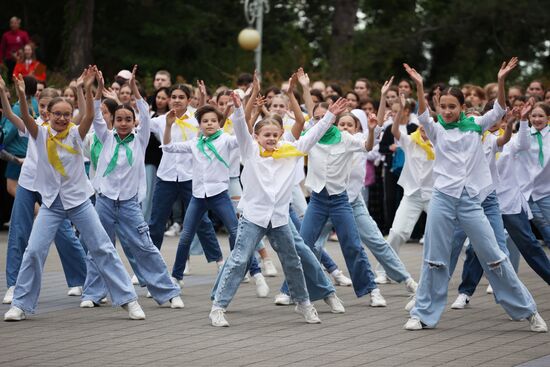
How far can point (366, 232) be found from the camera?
39.3 feet

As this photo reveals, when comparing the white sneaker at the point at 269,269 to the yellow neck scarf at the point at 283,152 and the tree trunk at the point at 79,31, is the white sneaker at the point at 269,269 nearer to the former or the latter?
the yellow neck scarf at the point at 283,152

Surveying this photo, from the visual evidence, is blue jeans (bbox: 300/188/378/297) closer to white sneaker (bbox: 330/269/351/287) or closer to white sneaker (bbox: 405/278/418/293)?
white sneaker (bbox: 405/278/418/293)

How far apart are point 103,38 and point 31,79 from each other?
19.1 meters

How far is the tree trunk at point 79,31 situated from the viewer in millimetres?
29703

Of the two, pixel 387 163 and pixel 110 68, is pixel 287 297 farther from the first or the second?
pixel 110 68

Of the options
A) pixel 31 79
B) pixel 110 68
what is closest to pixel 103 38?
pixel 110 68

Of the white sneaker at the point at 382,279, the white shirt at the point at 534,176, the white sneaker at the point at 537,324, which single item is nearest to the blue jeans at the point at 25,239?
the white sneaker at the point at 382,279

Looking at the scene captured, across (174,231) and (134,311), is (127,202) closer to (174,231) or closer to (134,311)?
(134,311)

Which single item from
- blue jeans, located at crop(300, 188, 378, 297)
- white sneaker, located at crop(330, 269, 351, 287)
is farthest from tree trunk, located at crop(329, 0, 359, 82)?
blue jeans, located at crop(300, 188, 378, 297)

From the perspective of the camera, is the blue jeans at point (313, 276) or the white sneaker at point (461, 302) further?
the white sneaker at point (461, 302)

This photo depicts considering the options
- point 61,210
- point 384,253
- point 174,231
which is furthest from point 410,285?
point 174,231

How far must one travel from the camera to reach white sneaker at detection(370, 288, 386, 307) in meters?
11.2

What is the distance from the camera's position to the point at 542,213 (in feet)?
41.1

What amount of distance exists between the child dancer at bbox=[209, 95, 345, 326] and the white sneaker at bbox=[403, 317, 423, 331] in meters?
0.77
